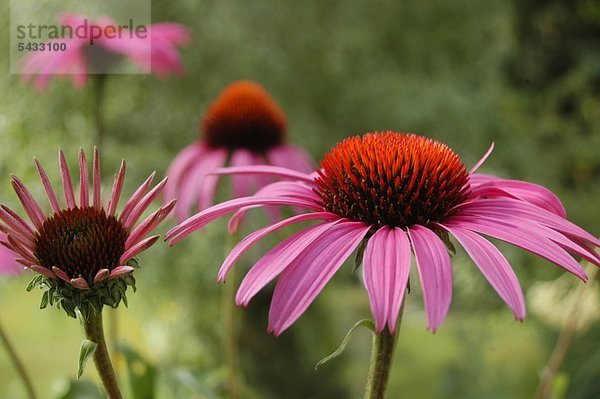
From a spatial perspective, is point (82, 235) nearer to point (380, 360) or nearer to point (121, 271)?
point (121, 271)

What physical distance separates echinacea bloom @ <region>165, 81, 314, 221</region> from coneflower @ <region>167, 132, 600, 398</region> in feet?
1.22

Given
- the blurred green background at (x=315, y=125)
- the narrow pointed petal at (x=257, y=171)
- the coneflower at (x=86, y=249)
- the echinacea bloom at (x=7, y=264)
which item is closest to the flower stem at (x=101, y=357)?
the coneflower at (x=86, y=249)

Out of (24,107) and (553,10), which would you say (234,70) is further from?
(553,10)

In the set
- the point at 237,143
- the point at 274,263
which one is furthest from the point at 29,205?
the point at 237,143

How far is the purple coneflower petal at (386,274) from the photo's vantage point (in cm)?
31

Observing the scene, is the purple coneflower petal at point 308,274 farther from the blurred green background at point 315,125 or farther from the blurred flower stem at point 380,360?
the blurred green background at point 315,125

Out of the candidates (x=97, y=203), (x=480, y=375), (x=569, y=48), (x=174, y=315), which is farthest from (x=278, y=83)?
(x=569, y=48)

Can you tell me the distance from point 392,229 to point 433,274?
7 centimetres

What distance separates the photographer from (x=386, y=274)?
1.08 feet

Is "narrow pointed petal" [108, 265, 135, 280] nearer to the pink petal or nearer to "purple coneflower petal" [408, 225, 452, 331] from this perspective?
the pink petal

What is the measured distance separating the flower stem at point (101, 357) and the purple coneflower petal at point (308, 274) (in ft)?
0.30

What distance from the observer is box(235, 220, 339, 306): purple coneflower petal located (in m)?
0.33

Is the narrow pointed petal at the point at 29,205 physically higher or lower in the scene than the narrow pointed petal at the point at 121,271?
higher

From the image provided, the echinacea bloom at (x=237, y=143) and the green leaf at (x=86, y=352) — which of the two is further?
the echinacea bloom at (x=237, y=143)
